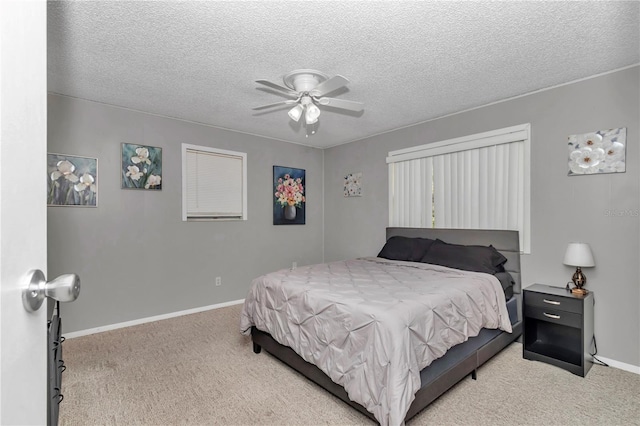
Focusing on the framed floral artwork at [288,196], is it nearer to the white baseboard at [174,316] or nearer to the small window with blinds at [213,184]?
the small window with blinds at [213,184]

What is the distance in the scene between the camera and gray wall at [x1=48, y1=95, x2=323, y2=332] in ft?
10.8

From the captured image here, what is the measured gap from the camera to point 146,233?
3791 millimetres

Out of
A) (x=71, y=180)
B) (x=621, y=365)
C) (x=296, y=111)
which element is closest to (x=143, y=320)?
(x=71, y=180)

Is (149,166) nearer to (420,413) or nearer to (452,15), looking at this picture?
(452,15)

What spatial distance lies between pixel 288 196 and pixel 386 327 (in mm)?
3583

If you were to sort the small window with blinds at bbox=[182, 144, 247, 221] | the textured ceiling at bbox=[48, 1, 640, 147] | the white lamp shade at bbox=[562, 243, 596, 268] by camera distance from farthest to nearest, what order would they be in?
the small window with blinds at bbox=[182, 144, 247, 221]
the white lamp shade at bbox=[562, 243, 596, 268]
the textured ceiling at bbox=[48, 1, 640, 147]

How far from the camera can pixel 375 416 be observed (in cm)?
176

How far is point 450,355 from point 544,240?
1755 mm

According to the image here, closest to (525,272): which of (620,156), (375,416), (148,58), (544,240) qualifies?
(544,240)

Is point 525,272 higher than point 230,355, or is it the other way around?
point 525,272

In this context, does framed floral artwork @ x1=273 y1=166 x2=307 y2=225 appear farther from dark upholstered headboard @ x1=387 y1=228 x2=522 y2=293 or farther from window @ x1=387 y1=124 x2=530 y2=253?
dark upholstered headboard @ x1=387 y1=228 x2=522 y2=293

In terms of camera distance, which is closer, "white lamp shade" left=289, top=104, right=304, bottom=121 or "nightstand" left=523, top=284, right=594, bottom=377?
"nightstand" left=523, top=284, right=594, bottom=377

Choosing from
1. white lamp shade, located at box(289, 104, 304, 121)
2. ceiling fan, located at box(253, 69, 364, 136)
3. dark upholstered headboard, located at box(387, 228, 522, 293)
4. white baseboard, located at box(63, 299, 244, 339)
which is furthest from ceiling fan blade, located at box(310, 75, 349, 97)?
white baseboard, located at box(63, 299, 244, 339)

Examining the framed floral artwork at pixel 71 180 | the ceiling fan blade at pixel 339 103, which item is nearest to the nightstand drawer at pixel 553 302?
the ceiling fan blade at pixel 339 103
